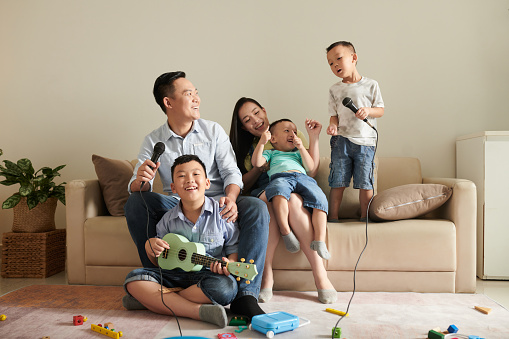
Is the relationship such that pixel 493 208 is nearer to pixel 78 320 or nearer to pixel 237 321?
pixel 237 321

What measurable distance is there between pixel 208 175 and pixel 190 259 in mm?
535

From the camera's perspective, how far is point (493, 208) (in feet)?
8.17

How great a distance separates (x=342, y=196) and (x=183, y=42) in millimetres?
1520

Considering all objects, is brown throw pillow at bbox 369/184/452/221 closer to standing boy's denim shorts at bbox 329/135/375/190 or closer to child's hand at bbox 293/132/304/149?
standing boy's denim shorts at bbox 329/135/375/190

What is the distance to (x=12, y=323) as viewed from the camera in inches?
68.3

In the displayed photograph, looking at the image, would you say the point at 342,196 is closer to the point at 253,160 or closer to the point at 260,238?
the point at 253,160

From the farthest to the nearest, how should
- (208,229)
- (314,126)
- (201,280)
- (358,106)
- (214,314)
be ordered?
(358,106) → (314,126) → (208,229) → (201,280) → (214,314)

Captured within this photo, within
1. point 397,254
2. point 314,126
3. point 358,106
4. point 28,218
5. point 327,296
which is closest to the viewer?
point 327,296

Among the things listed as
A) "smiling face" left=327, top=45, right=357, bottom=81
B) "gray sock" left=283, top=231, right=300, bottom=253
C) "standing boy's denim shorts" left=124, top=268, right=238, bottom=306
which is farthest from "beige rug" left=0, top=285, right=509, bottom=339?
"smiling face" left=327, top=45, right=357, bottom=81

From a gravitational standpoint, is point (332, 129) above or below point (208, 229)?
above

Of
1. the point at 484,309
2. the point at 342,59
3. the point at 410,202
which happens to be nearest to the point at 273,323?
the point at 484,309

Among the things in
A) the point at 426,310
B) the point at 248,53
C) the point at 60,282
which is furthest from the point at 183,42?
the point at 426,310

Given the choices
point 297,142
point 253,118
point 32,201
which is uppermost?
point 253,118

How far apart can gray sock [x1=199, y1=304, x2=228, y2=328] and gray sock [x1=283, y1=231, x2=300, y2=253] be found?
0.55m
